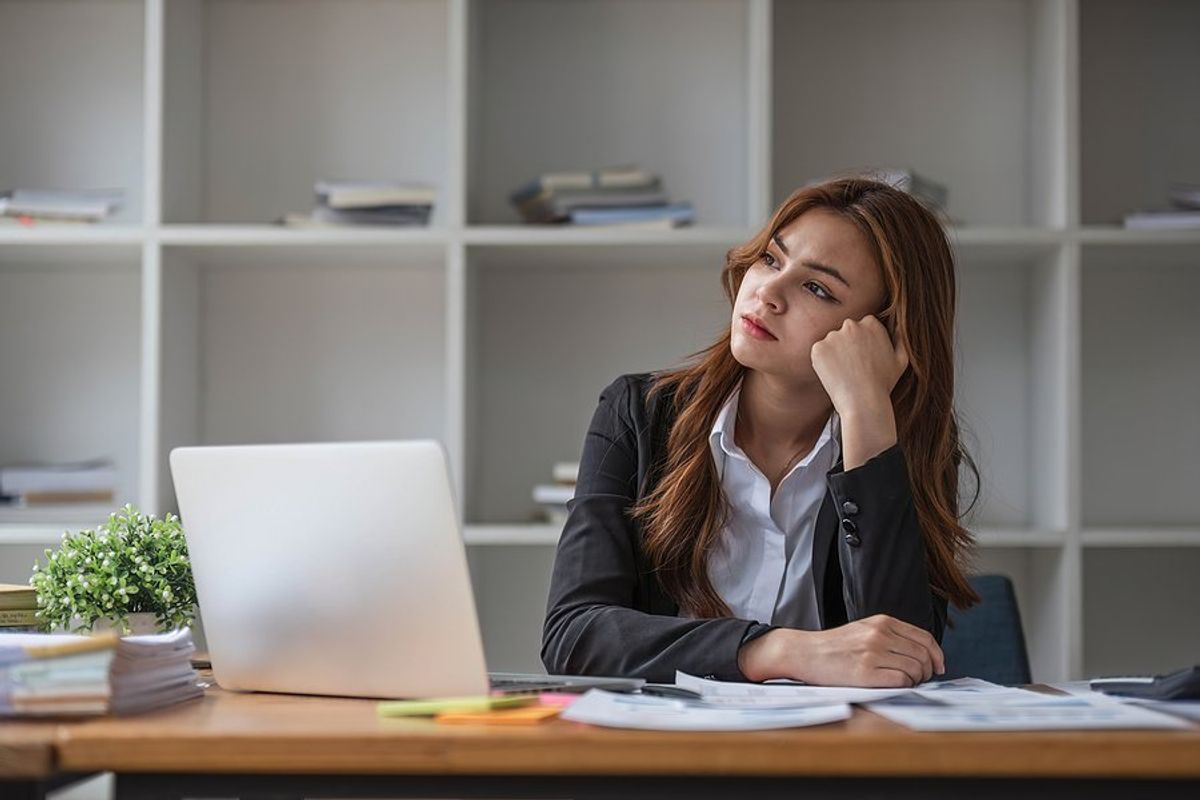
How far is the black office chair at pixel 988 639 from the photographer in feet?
7.18

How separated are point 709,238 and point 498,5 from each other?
82 centimetres

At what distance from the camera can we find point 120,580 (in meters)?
1.38

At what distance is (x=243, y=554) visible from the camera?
1.23 metres

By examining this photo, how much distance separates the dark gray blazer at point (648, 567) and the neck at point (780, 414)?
0.11 meters

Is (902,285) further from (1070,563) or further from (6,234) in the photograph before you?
(6,234)

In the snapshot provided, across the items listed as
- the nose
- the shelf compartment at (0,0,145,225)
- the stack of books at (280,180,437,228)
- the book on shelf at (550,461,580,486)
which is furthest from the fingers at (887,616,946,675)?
the shelf compartment at (0,0,145,225)

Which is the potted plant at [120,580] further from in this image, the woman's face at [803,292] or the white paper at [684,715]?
the woman's face at [803,292]

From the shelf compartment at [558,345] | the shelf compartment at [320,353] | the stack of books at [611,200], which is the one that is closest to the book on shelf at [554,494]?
the shelf compartment at [558,345]

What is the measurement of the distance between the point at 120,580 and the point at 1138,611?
2315 mm

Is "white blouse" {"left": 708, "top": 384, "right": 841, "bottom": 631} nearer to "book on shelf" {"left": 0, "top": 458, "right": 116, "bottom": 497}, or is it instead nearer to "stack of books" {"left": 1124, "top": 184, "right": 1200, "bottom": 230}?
"stack of books" {"left": 1124, "top": 184, "right": 1200, "bottom": 230}

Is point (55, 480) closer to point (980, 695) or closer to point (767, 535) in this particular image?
point (767, 535)

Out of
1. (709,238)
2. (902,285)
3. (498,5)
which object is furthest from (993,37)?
(902,285)

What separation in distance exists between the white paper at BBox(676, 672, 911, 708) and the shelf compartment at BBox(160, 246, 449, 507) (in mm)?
1785

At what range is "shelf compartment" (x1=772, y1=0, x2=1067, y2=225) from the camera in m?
2.99
